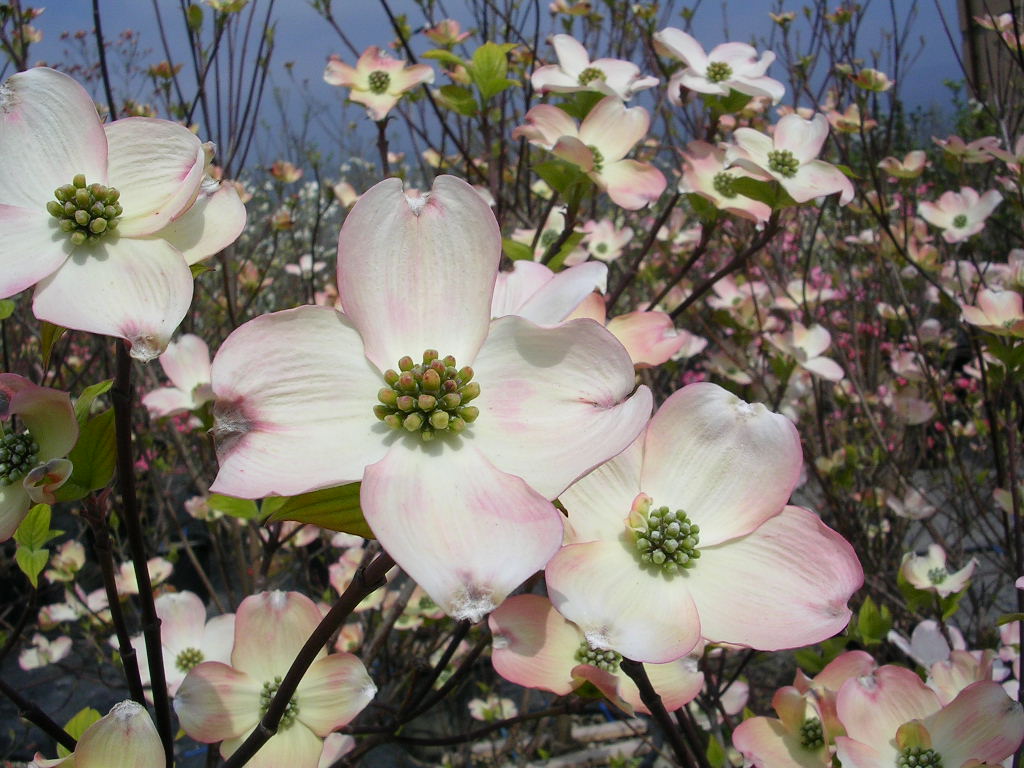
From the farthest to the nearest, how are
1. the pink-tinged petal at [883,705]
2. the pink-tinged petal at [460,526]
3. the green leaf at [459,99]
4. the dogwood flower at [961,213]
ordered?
the dogwood flower at [961,213] → the green leaf at [459,99] → the pink-tinged petal at [883,705] → the pink-tinged petal at [460,526]

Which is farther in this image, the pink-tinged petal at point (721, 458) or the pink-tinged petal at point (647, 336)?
the pink-tinged petal at point (647, 336)

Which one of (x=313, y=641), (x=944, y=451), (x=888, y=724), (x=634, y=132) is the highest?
(x=634, y=132)

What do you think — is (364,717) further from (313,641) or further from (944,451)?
(944,451)

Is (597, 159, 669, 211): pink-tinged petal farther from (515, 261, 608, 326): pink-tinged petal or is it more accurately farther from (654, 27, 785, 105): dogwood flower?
(515, 261, 608, 326): pink-tinged petal

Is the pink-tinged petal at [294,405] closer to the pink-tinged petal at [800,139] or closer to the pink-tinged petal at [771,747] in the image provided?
the pink-tinged petal at [771,747]

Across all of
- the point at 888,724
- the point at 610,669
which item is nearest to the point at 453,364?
the point at 610,669

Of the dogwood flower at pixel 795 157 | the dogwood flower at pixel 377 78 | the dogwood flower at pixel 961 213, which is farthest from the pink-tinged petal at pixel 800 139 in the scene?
the dogwood flower at pixel 961 213
